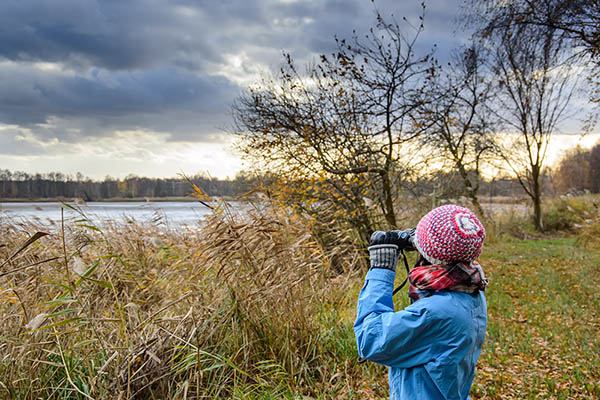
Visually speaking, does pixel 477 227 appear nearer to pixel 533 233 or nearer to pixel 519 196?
pixel 533 233

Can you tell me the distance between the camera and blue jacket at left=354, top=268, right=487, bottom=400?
1.65 metres

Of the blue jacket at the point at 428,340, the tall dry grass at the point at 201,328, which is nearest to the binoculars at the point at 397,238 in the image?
the blue jacket at the point at 428,340

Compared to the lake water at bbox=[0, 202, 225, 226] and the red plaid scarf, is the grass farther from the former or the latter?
the red plaid scarf

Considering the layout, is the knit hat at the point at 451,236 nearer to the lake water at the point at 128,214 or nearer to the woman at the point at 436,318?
the woman at the point at 436,318

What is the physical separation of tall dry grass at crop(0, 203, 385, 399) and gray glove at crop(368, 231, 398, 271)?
1.44 m

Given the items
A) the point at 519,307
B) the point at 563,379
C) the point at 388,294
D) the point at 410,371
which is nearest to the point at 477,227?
the point at 388,294

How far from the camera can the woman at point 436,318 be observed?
1650 millimetres

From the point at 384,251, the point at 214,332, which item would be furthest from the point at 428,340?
the point at 214,332

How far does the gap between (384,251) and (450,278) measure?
0.31 meters

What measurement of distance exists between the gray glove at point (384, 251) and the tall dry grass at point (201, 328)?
1441 millimetres

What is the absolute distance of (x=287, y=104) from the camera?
9039 millimetres

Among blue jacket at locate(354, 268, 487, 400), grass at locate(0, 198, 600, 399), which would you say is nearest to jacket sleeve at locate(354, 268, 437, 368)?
blue jacket at locate(354, 268, 487, 400)

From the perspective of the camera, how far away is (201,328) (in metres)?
3.19

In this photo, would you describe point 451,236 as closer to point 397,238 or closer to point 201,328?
point 397,238
